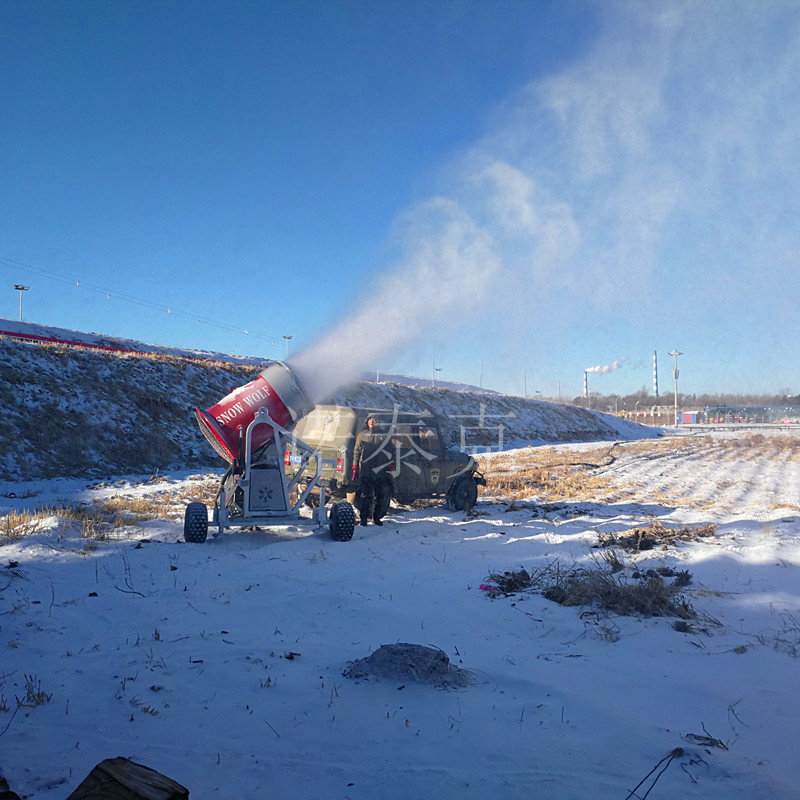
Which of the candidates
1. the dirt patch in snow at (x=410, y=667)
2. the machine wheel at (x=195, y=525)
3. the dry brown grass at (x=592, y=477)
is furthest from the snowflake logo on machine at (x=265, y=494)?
the dry brown grass at (x=592, y=477)

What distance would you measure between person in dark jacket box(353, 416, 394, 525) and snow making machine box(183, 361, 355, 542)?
130 centimetres

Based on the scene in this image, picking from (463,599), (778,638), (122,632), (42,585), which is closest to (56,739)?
(122,632)

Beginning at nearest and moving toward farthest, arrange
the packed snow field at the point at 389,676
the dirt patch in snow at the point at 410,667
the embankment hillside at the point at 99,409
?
1. the packed snow field at the point at 389,676
2. the dirt patch in snow at the point at 410,667
3. the embankment hillside at the point at 99,409

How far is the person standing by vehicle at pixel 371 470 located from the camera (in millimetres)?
10484

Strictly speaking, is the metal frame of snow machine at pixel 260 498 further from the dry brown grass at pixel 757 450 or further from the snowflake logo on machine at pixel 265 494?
the dry brown grass at pixel 757 450

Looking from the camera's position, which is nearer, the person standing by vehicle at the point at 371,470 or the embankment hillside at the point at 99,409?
the person standing by vehicle at the point at 371,470

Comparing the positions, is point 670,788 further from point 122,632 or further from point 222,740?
point 122,632

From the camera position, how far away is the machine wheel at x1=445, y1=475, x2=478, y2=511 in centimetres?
1258

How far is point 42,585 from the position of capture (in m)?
5.87

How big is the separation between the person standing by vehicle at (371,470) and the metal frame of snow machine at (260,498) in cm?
120

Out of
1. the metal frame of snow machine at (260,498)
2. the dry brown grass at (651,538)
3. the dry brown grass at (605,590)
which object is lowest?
the dry brown grass at (605,590)

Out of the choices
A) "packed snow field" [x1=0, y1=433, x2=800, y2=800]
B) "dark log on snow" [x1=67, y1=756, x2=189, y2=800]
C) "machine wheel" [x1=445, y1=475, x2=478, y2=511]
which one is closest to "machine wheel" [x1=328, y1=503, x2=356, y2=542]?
"packed snow field" [x1=0, y1=433, x2=800, y2=800]

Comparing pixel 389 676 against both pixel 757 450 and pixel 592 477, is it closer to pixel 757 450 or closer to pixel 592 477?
pixel 592 477

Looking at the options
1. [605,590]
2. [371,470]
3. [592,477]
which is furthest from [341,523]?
[592,477]
